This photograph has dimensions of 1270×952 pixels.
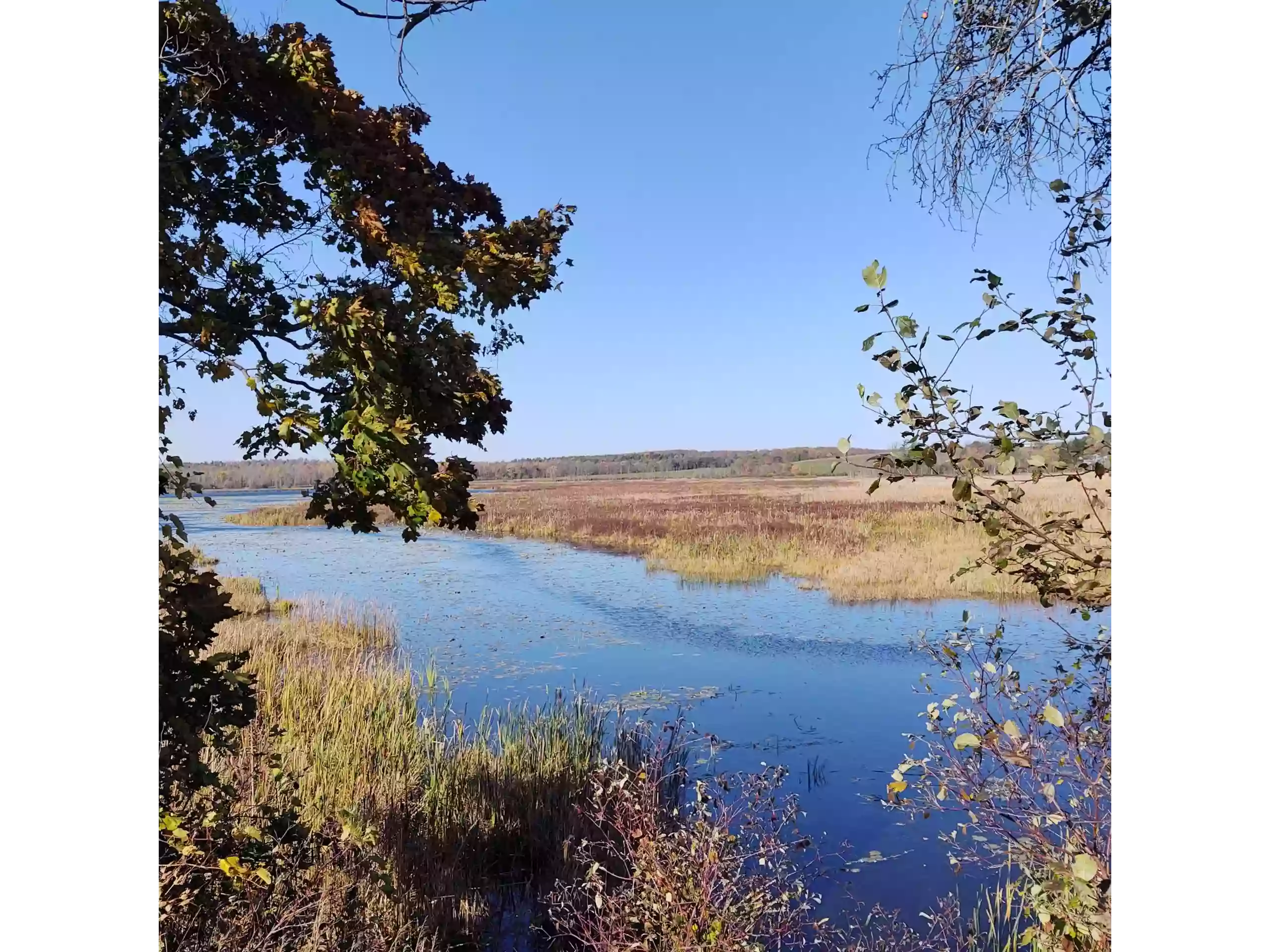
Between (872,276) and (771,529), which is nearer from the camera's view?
(872,276)

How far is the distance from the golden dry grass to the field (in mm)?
28

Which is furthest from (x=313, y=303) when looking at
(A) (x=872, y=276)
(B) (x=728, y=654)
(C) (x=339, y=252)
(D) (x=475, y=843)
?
(B) (x=728, y=654)

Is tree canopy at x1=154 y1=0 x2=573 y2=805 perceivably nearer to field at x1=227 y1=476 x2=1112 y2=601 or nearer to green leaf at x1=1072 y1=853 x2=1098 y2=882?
green leaf at x1=1072 y1=853 x2=1098 y2=882

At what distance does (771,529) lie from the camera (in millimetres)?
13477

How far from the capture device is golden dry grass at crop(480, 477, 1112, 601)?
9.62m

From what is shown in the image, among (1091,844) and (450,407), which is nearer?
(450,407)

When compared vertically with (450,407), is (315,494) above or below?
below

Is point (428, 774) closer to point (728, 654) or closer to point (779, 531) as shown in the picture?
point (728, 654)

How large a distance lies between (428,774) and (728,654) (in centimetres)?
403

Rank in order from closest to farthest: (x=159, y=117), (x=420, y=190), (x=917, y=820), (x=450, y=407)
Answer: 1. (x=159, y=117)
2. (x=450, y=407)
3. (x=420, y=190)
4. (x=917, y=820)

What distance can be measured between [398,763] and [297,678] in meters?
1.53

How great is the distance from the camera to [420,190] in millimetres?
1907
